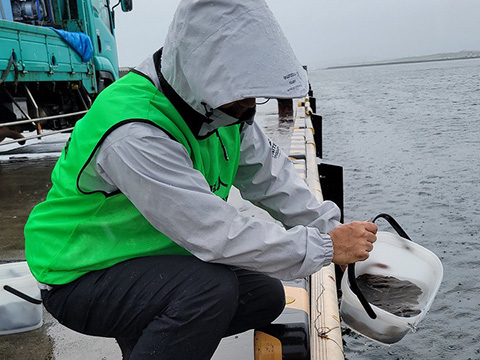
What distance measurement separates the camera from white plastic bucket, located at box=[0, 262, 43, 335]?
102 inches

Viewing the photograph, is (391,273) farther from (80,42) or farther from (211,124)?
(80,42)

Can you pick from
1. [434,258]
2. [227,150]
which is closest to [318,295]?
[434,258]

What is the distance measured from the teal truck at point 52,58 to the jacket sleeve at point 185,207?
16.4ft

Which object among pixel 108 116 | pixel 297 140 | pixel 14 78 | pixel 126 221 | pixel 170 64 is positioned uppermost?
pixel 170 64

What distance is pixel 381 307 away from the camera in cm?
225

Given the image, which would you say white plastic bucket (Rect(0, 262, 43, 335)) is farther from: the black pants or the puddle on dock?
the puddle on dock

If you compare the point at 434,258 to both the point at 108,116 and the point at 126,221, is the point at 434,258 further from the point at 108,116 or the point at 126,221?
the point at 108,116

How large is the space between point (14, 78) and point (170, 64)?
533 cm

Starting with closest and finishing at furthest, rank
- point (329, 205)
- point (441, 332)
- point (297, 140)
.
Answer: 1. point (329, 205)
2. point (441, 332)
3. point (297, 140)

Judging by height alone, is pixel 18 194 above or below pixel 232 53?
below

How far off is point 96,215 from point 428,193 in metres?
7.78

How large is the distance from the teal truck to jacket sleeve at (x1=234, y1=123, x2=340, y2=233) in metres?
4.67

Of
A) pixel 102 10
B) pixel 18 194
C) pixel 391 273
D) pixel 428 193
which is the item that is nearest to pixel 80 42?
pixel 102 10

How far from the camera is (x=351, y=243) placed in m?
1.85
